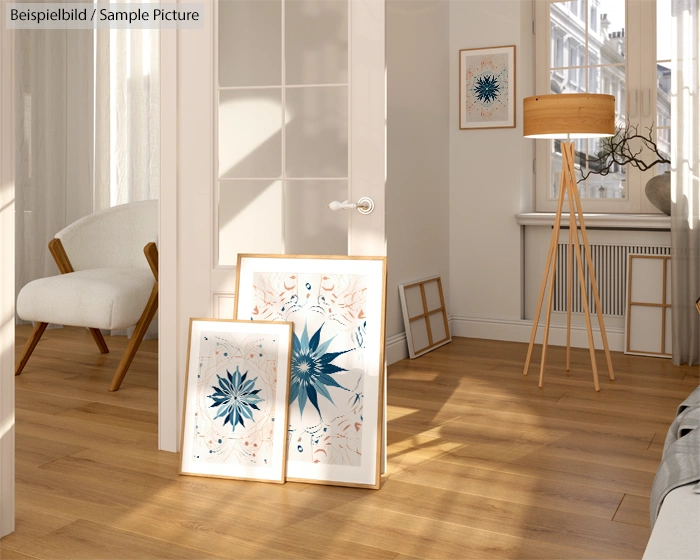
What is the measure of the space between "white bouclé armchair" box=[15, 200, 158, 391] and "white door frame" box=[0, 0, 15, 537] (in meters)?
1.67

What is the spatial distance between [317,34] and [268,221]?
69 centimetres

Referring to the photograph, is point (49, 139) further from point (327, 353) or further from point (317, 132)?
point (327, 353)

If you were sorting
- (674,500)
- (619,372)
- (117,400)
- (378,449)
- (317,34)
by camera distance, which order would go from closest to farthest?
(674,500) → (378,449) → (317,34) → (117,400) → (619,372)

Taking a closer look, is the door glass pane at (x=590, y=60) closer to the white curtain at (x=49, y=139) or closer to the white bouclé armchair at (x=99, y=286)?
the white bouclé armchair at (x=99, y=286)

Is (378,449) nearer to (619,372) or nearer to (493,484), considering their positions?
(493,484)

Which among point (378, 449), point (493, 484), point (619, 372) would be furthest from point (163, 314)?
point (619, 372)

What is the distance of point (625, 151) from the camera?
5.03 meters

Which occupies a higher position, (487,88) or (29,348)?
(487,88)

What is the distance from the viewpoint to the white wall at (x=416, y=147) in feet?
14.8

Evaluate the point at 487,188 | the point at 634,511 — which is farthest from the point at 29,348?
the point at 634,511

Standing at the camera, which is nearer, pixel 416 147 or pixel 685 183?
pixel 685 183

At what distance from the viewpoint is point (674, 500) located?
1.38 metres

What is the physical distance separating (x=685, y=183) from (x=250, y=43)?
2711 mm

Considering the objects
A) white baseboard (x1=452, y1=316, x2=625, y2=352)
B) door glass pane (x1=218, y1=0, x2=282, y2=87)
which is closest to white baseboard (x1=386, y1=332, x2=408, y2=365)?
white baseboard (x1=452, y1=316, x2=625, y2=352)
